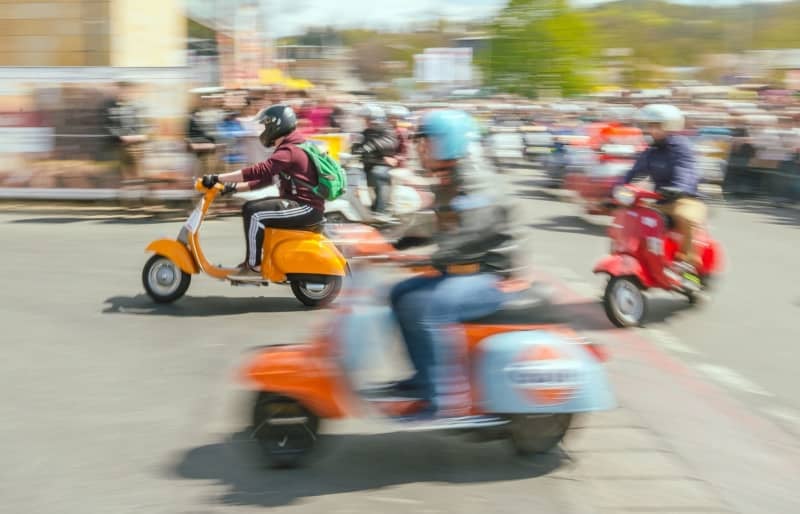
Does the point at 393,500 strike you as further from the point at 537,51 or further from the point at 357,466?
the point at 537,51

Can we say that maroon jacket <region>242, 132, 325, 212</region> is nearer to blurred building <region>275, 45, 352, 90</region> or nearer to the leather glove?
the leather glove

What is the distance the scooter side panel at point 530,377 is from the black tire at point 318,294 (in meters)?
4.12

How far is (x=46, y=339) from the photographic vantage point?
24.9 feet

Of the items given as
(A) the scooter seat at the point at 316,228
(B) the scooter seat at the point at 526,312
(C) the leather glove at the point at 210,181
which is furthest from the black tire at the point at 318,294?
(B) the scooter seat at the point at 526,312

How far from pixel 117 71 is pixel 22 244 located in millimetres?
4067

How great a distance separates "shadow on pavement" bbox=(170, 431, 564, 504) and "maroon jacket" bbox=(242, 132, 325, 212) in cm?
335

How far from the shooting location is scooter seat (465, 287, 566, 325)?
4.81 meters

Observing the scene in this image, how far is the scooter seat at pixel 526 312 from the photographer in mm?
4812

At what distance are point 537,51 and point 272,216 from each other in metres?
62.7

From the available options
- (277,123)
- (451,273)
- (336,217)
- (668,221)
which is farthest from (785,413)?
(336,217)

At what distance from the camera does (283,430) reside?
4.83m

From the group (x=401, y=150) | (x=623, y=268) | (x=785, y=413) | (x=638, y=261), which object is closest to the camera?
(x=785, y=413)

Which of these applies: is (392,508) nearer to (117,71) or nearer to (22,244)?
(22,244)

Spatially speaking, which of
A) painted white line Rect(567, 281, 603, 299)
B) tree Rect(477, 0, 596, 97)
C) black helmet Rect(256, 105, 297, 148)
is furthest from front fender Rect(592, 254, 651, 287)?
tree Rect(477, 0, 596, 97)
